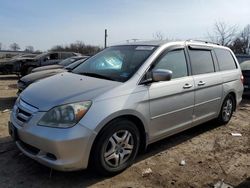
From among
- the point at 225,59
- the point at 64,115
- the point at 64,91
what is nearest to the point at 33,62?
the point at 225,59

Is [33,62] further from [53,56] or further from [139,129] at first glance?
[139,129]

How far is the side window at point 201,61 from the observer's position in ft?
17.7

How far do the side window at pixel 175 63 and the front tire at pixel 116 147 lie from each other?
3.50ft

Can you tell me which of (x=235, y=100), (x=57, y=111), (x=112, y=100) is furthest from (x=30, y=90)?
(x=235, y=100)

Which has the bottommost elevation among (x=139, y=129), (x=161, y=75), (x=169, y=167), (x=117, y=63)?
(x=169, y=167)

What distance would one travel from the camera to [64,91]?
4.03 meters

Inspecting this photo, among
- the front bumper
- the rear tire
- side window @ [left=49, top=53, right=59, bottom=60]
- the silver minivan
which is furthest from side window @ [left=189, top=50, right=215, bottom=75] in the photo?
side window @ [left=49, top=53, right=59, bottom=60]

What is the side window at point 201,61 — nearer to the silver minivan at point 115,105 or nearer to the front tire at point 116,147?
the silver minivan at point 115,105

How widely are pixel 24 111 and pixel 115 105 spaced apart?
1.15 m

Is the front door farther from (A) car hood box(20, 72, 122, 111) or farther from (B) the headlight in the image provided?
(B) the headlight

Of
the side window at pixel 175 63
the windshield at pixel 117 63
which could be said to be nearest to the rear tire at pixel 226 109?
the side window at pixel 175 63

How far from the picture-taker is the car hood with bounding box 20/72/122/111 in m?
3.80

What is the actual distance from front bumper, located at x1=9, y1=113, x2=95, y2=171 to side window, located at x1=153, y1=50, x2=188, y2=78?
63.8 inches

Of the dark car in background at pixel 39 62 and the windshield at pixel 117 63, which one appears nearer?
the windshield at pixel 117 63
